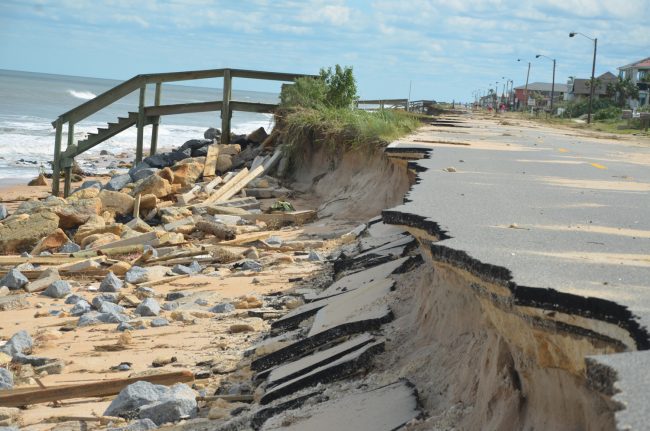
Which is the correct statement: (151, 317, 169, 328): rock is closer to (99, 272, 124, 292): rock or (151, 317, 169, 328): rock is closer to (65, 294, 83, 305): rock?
(65, 294, 83, 305): rock

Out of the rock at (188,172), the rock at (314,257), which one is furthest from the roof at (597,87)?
the rock at (314,257)

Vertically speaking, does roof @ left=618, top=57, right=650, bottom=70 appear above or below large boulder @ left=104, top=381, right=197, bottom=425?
above

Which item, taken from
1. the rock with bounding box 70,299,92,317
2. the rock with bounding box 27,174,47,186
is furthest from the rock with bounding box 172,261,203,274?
the rock with bounding box 27,174,47,186

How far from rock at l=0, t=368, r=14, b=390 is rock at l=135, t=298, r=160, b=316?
262cm

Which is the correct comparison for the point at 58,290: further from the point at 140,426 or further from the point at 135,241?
the point at 140,426

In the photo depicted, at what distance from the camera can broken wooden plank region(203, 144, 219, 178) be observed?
68.2 feet

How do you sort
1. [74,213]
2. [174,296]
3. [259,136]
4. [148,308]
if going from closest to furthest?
[148,308] → [174,296] → [74,213] → [259,136]

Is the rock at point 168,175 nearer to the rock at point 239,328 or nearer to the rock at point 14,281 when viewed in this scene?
the rock at point 14,281

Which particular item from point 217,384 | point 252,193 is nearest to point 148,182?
point 252,193

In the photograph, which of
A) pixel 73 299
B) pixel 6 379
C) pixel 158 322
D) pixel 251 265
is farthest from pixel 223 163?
pixel 6 379

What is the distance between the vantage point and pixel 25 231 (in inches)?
631

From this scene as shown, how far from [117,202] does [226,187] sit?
6.77 ft

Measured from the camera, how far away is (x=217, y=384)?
7.34m

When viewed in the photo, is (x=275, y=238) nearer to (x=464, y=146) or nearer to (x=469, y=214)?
(x=464, y=146)
